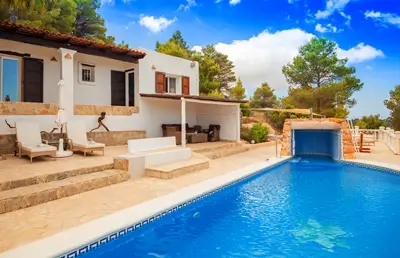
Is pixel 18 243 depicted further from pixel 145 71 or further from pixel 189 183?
pixel 145 71

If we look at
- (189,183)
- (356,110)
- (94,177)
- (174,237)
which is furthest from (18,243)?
(356,110)

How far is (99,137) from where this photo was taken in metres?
14.6

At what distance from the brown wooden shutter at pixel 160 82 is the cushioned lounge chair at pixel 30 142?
8.41 m

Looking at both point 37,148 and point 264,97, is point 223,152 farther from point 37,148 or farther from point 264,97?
point 264,97

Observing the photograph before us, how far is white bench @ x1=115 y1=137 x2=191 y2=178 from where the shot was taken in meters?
10.2

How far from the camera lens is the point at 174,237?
19.8 feet

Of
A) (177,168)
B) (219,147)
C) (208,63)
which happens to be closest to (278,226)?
(177,168)

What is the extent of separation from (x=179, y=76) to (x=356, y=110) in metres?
28.3

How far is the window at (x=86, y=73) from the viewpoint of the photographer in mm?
15537

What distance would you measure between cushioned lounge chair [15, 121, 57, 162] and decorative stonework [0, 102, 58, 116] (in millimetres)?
1163

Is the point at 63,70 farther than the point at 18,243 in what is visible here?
Yes

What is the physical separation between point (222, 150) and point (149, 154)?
269 inches

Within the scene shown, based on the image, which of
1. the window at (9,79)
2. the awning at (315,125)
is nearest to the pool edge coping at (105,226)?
the awning at (315,125)

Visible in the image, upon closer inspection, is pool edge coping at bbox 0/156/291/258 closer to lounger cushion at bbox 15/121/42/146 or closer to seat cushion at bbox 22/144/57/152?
seat cushion at bbox 22/144/57/152
